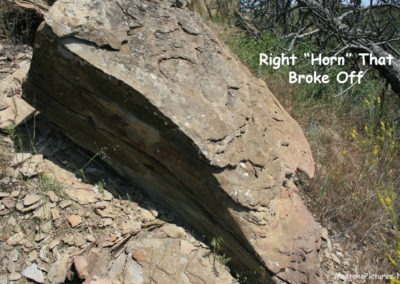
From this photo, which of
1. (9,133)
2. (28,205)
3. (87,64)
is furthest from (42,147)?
(87,64)

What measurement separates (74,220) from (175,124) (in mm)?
862

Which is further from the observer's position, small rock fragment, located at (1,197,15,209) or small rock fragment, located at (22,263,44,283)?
small rock fragment, located at (1,197,15,209)

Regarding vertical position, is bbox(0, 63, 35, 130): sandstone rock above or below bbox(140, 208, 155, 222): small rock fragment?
above

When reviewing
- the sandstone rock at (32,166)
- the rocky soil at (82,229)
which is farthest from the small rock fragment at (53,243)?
the sandstone rock at (32,166)

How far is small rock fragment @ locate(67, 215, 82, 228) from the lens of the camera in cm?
238

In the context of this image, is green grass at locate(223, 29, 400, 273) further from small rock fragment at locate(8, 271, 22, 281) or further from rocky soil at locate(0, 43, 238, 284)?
small rock fragment at locate(8, 271, 22, 281)

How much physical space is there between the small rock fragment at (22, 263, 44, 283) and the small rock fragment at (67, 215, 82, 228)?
1.00 ft

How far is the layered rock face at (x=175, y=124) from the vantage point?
7.41ft

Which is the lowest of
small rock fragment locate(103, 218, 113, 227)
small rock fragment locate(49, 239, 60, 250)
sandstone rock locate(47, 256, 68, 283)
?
sandstone rock locate(47, 256, 68, 283)

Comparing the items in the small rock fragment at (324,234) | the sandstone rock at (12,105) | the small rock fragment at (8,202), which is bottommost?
the small rock fragment at (8,202)

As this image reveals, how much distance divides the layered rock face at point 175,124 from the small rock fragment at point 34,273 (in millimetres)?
783

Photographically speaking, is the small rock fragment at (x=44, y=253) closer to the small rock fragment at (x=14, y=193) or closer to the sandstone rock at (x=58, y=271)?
the sandstone rock at (x=58, y=271)

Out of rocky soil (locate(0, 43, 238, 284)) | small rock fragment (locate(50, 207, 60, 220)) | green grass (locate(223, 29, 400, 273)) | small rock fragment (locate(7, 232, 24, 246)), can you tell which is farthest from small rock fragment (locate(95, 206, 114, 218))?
green grass (locate(223, 29, 400, 273))

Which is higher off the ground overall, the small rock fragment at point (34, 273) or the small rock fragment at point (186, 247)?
the small rock fragment at point (186, 247)
